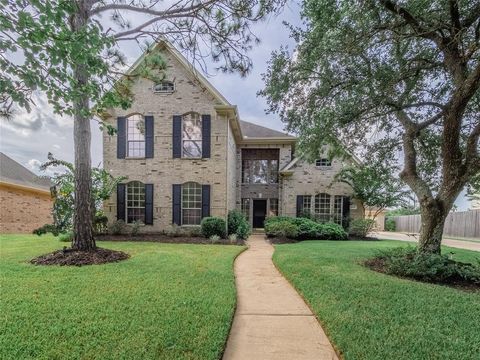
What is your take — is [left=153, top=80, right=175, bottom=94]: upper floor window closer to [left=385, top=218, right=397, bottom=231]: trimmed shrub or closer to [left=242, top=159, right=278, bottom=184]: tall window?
[left=242, top=159, right=278, bottom=184]: tall window

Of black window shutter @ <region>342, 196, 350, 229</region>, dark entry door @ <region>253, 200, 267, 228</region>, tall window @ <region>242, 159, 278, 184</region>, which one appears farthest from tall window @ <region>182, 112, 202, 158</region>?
black window shutter @ <region>342, 196, 350, 229</region>

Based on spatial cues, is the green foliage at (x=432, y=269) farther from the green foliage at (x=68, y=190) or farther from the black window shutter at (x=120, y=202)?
the black window shutter at (x=120, y=202)

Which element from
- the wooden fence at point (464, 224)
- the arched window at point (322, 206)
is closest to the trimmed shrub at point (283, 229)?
the arched window at point (322, 206)

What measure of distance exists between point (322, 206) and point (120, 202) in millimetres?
10862

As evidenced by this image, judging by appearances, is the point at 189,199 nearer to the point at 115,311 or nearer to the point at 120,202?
the point at 120,202

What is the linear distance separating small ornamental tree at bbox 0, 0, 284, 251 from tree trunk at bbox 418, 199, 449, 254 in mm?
5219

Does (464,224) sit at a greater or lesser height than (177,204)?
lesser

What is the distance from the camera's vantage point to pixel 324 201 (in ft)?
52.8

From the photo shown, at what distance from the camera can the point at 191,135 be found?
40.9 ft

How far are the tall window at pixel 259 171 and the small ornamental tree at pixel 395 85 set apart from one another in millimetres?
8659

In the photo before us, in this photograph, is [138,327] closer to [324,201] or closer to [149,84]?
[149,84]

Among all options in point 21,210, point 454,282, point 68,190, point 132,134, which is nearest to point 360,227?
point 454,282

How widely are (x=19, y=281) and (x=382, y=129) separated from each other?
9.26 metres

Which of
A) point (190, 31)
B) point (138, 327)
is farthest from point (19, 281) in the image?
point (190, 31)
